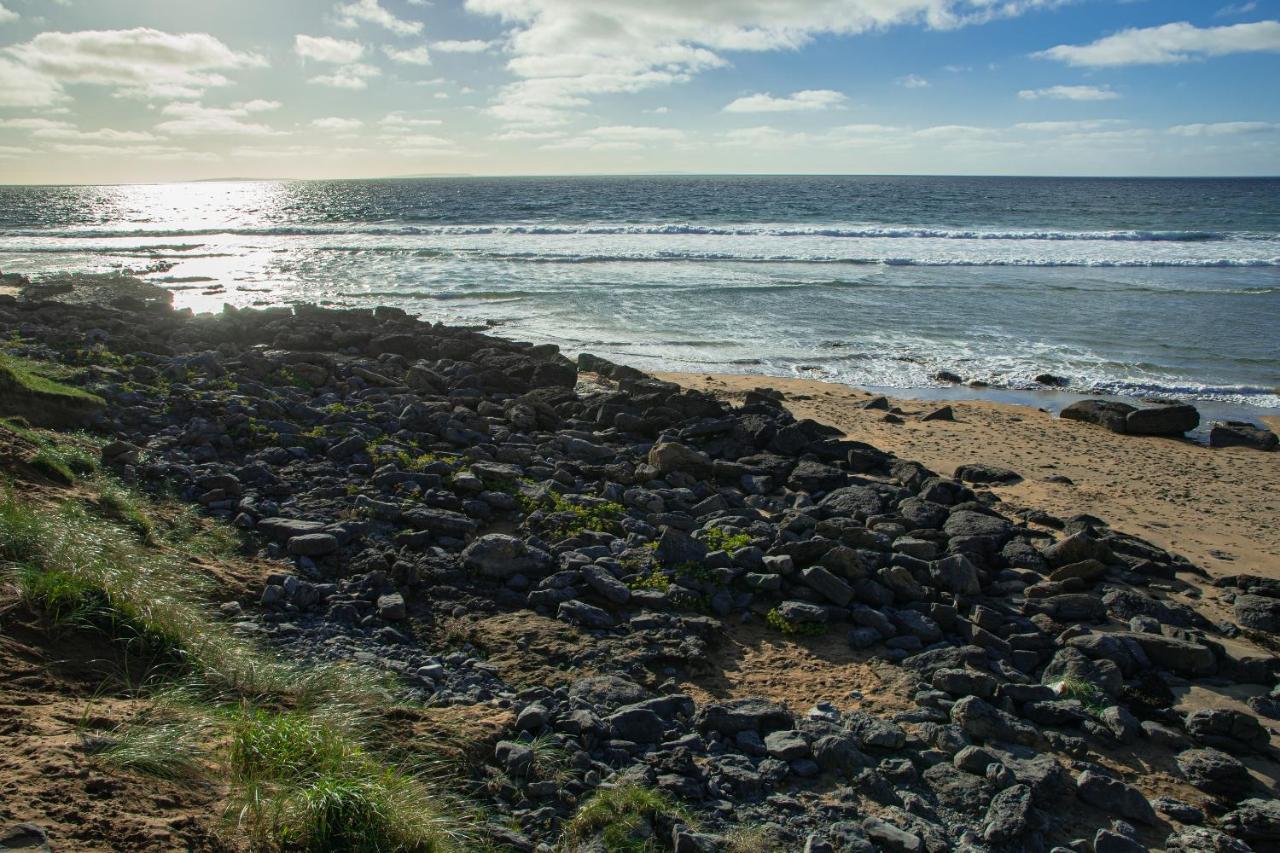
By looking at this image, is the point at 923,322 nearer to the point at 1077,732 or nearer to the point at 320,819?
the point at 1077,732

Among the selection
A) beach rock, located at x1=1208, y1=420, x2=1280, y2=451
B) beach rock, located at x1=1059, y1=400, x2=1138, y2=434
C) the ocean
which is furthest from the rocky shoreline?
the ocean

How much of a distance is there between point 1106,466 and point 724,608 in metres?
7.73

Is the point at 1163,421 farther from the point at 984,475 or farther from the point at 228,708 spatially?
the point at 228,708

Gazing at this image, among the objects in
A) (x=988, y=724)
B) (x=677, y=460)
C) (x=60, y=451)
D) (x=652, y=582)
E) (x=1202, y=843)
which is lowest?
(x=1202, y=843)

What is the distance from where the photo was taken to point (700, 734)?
4.67 metres

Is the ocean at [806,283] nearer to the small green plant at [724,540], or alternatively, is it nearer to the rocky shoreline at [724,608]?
the rocky shoreline at [724,608]

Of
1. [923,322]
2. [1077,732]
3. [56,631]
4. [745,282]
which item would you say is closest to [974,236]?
[745,282]

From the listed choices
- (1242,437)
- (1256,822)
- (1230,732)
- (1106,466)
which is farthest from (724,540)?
(1242,437)

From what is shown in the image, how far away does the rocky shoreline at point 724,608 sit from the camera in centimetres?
430

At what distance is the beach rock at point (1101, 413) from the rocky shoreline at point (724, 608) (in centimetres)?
454

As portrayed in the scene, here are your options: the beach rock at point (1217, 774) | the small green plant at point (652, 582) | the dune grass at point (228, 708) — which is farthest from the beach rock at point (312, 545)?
the beach rock at point (1217, 774)

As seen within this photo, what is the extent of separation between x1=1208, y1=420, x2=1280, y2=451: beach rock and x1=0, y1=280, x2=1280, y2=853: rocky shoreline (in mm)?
5251

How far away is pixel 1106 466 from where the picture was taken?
11.4 m

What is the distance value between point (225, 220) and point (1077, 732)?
74156 mm
